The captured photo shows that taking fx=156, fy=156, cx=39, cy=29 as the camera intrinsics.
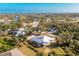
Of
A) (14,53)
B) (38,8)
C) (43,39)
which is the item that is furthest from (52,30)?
(14,53)

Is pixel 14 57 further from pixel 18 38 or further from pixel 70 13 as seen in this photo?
pixel 70 13

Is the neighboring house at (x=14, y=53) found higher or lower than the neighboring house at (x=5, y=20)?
lower

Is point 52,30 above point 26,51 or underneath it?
above

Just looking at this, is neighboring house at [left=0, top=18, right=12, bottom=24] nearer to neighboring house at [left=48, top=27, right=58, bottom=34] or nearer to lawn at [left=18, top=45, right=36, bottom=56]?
lawn at [left=18, top=45, right=36, bottom=56]

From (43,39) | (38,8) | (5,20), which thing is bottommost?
(43,39)

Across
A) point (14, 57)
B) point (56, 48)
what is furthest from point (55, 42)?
point (14, 57)

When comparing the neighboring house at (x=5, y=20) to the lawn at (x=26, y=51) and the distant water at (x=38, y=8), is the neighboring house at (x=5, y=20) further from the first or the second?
the lawn at (x=26, y=51)

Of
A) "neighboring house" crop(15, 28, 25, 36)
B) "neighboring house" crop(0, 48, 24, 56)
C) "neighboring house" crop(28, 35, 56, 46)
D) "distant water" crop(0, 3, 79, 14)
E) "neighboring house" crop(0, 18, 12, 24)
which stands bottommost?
"neighboring house" crop(0, 48, 24, 56)

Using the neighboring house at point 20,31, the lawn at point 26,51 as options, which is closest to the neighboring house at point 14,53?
the lawn at point 26,51

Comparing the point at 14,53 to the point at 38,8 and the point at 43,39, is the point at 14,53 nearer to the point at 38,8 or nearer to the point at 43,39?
the point at 43,39

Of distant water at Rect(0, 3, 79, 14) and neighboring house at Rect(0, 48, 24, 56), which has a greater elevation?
distant water at Rect(0, 3, 79, 14)

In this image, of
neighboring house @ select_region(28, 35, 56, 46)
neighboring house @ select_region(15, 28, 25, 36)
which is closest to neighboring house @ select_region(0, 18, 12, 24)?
neighboring house @ select_region(15, 28, 25, 36)
